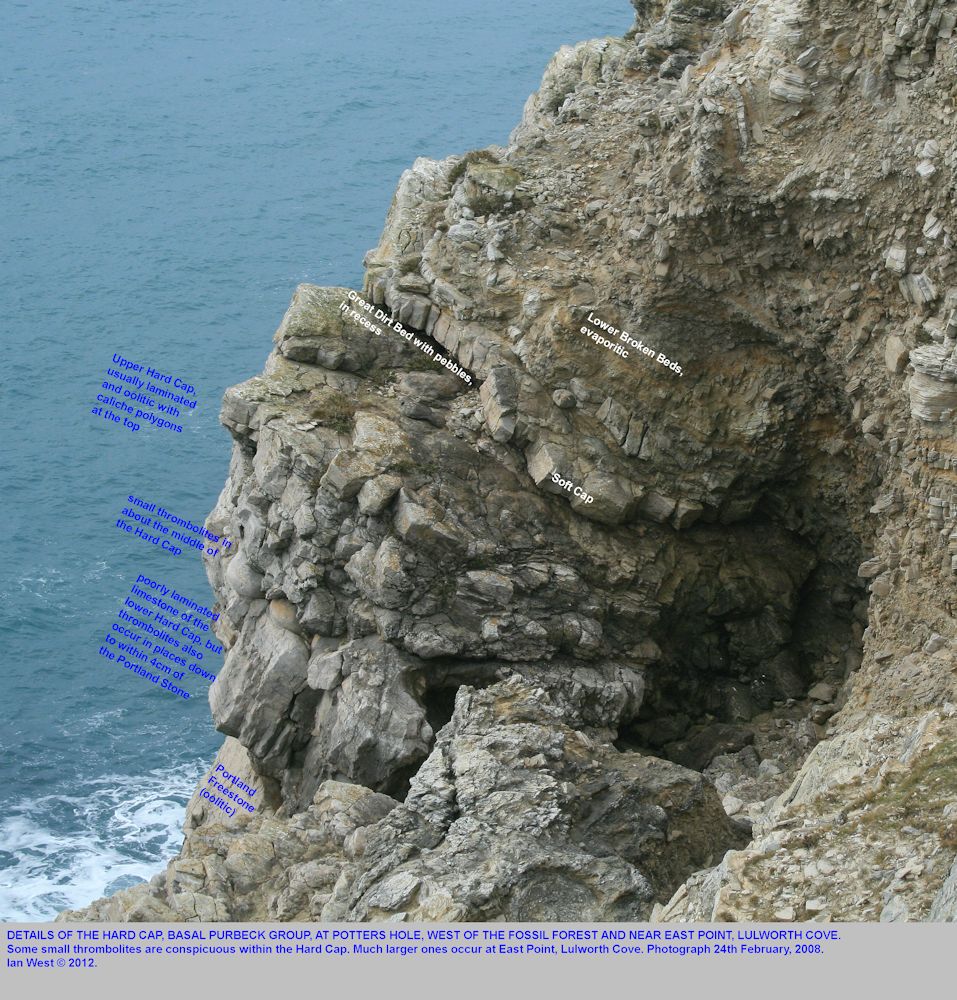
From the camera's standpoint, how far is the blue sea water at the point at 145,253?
59094 mm

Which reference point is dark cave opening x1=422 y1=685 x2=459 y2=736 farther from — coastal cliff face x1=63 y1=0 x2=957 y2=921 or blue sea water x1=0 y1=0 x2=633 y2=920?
blue sea water x1=0 y1=0 x2=633 y2=920

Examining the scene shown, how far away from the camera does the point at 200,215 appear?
89188 millimetres

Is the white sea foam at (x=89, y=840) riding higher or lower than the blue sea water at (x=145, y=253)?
lower

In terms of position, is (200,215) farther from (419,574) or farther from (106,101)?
(419,574)

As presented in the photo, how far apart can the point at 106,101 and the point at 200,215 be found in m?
16.0

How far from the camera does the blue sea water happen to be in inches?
2327

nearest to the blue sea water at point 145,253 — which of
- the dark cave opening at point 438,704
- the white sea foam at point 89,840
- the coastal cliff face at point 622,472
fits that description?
the white sea foam at point 89,840

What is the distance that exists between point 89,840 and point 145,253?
40.8 metres

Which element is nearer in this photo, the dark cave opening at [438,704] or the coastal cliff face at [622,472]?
the coastal cliff face at [622,472]

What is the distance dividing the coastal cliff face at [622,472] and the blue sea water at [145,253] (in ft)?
43.2

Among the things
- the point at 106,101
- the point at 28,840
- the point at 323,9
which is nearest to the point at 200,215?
the point at 106,101

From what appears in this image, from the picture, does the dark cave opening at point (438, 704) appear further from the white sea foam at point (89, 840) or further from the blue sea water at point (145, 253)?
the blue sea water at point (145, 253)

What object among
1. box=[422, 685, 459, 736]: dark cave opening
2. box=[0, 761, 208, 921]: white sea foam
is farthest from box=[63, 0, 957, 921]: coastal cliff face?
box=[0, 761, 208, 921]: white sea foam

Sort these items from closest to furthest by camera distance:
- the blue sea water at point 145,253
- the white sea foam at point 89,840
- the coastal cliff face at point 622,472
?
the coastal cliff face at point 622,472 → the white sea foam at point 89,840 → the blue sea water at point 145,253
